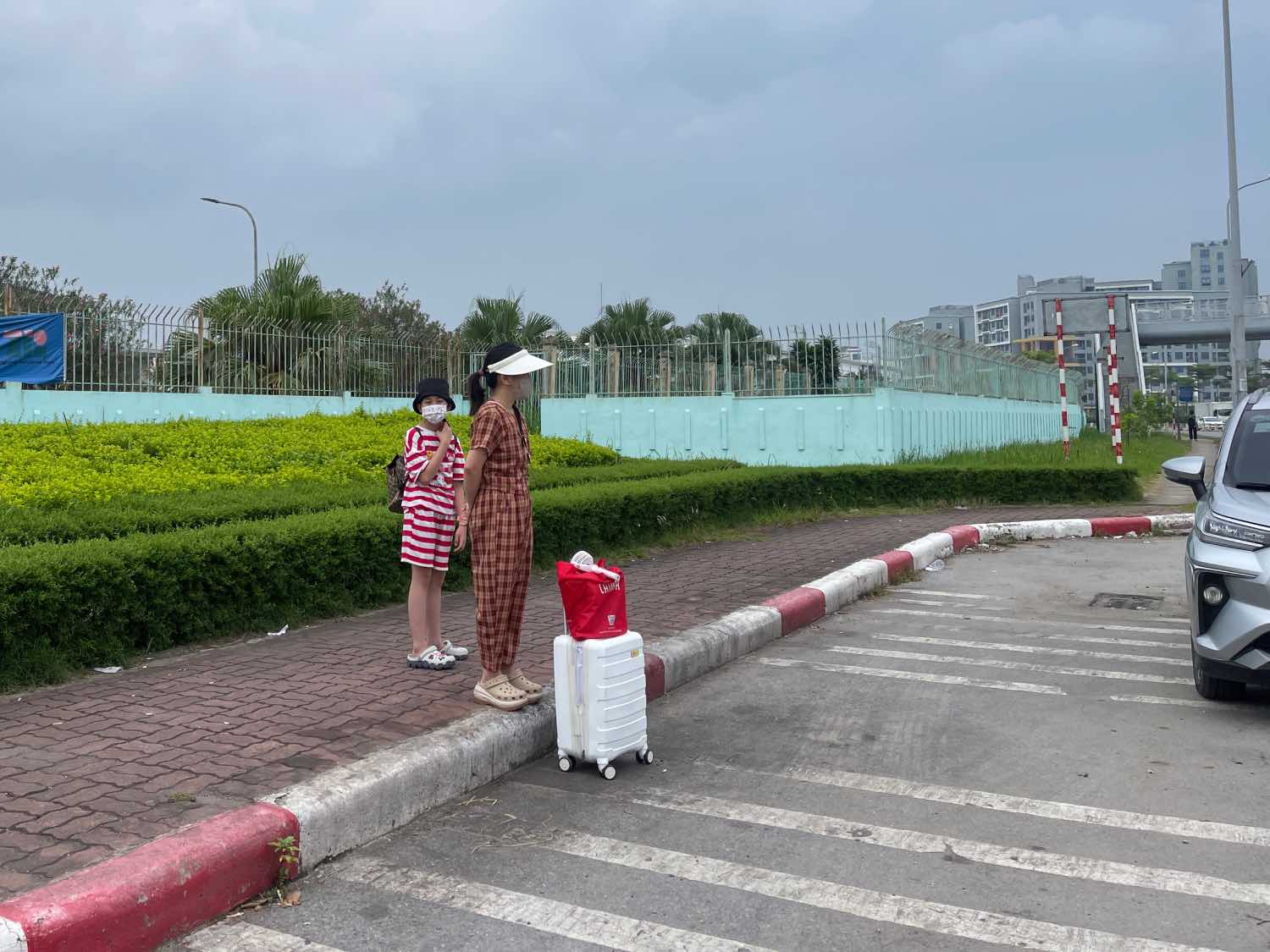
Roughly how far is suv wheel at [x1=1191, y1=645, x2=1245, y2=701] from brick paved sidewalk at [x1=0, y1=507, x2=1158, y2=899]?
2.91 meters

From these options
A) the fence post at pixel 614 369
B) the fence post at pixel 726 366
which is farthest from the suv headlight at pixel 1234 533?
the fence post at pixel 614 369

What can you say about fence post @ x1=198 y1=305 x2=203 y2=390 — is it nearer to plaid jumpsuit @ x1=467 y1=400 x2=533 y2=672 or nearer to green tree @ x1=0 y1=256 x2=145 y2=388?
green tree @ x1=0 y1=256 x2=145 y2=388

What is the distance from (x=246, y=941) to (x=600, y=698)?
5.59ft

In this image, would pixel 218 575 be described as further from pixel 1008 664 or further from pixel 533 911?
pixel 1008 664

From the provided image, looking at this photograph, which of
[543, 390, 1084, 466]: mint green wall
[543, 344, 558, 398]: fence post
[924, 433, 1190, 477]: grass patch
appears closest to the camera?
[924, 433, 1190, 477]: grass patch

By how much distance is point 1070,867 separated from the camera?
139 inches

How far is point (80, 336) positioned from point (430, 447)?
12.7 metres

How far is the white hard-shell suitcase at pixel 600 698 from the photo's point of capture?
4457mm

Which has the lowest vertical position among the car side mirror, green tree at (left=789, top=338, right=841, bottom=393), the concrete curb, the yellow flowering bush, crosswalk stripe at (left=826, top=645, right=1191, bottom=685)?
crosswalk stripe at (left=826, top=645, right=1191, bottom=685)

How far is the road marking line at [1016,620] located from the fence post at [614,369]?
13.1 m

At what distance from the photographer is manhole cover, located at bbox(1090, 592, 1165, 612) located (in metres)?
8.45

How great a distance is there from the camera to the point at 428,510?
5727 mm

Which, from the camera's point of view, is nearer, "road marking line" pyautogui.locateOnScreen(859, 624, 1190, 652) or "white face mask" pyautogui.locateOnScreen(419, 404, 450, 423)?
"white face mask" pyautogui.locateOnScreen(419, 404, 450, 423)

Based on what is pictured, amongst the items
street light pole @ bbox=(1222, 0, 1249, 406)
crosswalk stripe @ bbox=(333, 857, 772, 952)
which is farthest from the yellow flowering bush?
street light pole @ bbox=(1222, 0, 1249, 406)
